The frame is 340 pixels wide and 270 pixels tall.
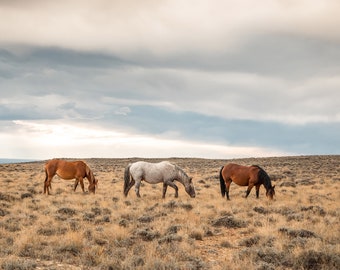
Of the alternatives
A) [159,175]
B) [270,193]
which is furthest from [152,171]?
[270,193]

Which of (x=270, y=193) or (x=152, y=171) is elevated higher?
(x=152, y=171)

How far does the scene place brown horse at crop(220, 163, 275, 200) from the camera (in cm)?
1775

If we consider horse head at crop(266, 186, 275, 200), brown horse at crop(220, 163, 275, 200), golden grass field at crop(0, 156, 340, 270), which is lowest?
golden grass field at crop(0, 156, 340, 270)

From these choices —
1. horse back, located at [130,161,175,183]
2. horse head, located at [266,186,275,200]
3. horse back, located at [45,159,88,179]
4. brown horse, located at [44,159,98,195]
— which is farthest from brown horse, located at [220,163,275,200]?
horse back, located at [45,159,88,179]

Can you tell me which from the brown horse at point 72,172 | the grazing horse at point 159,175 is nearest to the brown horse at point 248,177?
the grazing horse at point 159,175

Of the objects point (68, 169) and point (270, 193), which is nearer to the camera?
point (270, 193)

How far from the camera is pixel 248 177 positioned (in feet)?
59.1

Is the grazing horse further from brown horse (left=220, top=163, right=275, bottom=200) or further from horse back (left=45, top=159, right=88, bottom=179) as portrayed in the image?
horse back (left=45, top=159, right=88, bottom=179)

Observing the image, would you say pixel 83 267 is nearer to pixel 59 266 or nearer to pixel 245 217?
pixel 59 266

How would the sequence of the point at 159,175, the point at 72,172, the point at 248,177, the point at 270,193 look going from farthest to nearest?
the point at 72,172 < the point at 159,175 < the point at 248,177 < the point at 270,193

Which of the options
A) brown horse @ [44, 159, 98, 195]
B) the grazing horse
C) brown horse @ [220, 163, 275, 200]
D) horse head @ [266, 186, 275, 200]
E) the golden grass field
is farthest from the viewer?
brown horse @ [44, 159, 98, 195]

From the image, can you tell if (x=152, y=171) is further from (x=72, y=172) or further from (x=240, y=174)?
(x=72, y=172)

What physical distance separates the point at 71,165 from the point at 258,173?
985 centimetres

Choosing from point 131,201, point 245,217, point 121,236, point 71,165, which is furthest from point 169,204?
point 71,165
